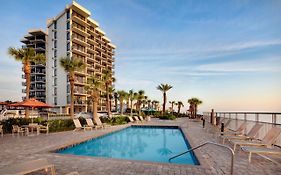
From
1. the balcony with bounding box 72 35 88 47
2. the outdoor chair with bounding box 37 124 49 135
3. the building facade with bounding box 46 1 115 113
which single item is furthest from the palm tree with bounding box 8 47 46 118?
the balcony with bounding box 72 35 88 47

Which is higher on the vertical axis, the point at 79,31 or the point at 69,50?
the point at 79,31

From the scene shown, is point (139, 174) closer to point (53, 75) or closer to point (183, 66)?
point (183, 66)

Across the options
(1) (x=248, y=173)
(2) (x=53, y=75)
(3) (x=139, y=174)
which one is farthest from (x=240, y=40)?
(2) (x=53, y=75)

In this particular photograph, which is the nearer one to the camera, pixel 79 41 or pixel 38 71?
pixel 79 41

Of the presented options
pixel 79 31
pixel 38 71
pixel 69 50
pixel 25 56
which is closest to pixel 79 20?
pixel 79 31

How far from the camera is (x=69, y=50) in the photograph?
157ft

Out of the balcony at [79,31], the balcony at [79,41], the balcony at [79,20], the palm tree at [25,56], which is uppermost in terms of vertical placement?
the balcony at [79,20]

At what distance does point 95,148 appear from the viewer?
11.0 metres

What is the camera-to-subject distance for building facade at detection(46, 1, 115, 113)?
48.1m

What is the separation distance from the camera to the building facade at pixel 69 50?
48.1m

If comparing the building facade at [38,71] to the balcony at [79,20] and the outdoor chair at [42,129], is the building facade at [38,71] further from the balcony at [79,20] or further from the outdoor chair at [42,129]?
the outdoor chair at [42,129]

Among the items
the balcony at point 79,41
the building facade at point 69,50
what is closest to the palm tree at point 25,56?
the building facade at point 69,50

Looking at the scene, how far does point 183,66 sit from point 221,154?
68.9 ft

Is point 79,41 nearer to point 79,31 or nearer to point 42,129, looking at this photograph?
point 79,31
